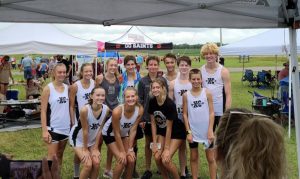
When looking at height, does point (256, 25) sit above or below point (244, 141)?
above

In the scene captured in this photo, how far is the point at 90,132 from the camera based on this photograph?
4707mm

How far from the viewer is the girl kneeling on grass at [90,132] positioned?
4.59 meters

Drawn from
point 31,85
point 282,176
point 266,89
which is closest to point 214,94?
point 282,176

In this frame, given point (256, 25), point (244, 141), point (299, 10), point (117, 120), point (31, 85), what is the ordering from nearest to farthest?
1. point (244, 141)
2. point (299, 10)
3. point (256, 25)
4. point (117, 120)
5. point (31, 85)

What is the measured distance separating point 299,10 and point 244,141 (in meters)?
2.07

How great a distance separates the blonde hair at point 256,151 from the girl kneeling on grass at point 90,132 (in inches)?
123

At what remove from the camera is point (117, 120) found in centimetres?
465

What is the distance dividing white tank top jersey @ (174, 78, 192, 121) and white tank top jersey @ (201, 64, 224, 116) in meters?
0.23

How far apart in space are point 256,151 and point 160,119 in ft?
11.1

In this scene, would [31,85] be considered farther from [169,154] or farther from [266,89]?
[266,89]

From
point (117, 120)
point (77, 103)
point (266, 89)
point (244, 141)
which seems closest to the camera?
point (244, 141)

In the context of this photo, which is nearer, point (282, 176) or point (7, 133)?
point (282, 176)

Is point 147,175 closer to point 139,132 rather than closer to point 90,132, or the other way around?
point 139,132

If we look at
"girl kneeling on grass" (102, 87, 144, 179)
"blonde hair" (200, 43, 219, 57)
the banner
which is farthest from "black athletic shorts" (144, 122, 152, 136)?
the banner
